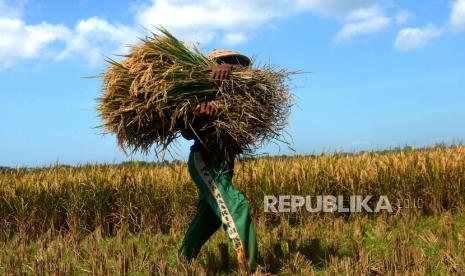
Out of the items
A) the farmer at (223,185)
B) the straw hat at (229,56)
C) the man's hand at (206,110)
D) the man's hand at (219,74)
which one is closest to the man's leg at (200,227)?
the farmer at (223,185)

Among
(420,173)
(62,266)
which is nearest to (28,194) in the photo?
(62,266)

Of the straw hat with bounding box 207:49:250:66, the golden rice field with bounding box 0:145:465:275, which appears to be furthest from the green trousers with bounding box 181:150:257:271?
the golden rice field with bounding box 0:145:465:275

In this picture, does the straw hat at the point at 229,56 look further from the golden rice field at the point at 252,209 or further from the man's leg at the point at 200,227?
the golden rice field at the point at 252,209

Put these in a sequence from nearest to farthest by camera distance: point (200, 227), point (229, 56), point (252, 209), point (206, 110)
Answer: point (206, 110) → point (229, 56) → point (200, 227) → point (252, 209)

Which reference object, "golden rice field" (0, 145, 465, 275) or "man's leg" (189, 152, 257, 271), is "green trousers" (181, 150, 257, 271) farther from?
"golden rice field" (0, 145, 465, 275)

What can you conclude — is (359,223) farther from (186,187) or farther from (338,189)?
(186,187)

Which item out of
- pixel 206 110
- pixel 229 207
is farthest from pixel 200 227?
pixel 206 110

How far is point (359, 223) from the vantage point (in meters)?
7.20

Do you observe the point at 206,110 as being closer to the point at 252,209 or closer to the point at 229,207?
the point at 229,207

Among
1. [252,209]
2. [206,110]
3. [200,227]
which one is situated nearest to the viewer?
[206,110]

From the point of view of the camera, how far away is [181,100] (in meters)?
4.23

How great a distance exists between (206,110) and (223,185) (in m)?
0.60

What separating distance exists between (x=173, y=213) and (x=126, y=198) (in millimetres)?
712

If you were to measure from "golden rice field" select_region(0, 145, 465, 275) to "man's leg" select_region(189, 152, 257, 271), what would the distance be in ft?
3.28
